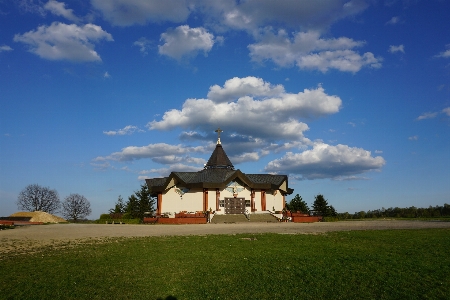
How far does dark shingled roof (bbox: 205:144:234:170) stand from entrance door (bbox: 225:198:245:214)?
5727mm

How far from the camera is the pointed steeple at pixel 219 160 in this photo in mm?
45062

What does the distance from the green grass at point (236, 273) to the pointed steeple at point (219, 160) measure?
32.4 metres

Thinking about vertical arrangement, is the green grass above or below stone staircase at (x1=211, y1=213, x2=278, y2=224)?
below

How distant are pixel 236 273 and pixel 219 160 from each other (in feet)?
121

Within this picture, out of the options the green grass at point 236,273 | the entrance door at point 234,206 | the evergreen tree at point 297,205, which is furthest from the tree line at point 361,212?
the green grass at point 236,273

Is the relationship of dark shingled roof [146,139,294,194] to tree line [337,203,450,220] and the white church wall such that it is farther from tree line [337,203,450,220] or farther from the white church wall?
tree line [337,203,450,220]

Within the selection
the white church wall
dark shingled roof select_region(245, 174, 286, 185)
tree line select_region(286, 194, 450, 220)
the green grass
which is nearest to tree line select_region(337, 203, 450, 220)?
tree line select_region(286, 194, 450, 220)

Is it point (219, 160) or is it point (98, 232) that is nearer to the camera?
point (98, 232)

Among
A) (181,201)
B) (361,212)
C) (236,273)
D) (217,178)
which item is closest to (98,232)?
(236,273)

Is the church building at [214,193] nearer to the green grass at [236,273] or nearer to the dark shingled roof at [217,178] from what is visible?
the dark shingled roof at [217,178]

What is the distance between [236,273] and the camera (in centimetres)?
861

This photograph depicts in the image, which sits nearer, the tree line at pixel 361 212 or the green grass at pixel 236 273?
the green grass at pixel 236 273

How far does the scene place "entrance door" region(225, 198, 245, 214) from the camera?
40.8 m

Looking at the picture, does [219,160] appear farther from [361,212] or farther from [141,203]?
[361,212]
